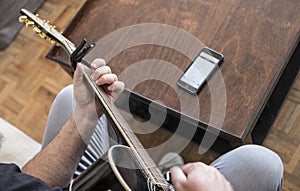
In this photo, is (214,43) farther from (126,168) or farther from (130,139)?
(126,168)

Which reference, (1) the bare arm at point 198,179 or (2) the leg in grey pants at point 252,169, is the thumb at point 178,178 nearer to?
(1) the bare arm at point 198,179

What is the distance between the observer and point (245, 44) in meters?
1.03

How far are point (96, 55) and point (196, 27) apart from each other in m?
0.27

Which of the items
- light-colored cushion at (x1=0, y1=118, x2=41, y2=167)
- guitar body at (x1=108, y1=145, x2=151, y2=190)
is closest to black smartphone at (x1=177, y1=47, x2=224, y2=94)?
guitar body at (x1=108, y1=145, x2=151, y2=190)

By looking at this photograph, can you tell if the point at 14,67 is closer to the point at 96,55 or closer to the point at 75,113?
the point at 96,55

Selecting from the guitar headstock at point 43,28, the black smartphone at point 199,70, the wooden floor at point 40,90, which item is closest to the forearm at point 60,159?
the guitar headstock at point 43,28

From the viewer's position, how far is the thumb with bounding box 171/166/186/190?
30.1 inches

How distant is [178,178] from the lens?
30.5 inches

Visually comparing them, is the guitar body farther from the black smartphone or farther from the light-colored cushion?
the light-colored cushion

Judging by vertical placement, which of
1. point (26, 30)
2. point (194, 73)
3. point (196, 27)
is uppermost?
point (196, 27)

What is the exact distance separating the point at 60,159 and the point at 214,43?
0.46 meters

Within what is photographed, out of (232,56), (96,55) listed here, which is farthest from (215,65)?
(96,55)

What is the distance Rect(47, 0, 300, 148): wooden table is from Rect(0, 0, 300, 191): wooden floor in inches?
10.5

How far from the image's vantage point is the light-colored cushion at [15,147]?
1.16 meters
